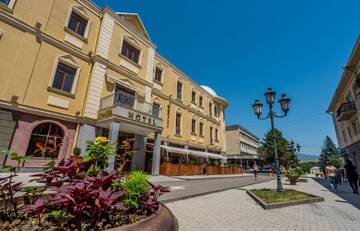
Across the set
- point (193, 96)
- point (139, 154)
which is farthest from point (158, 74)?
point (139, 154)

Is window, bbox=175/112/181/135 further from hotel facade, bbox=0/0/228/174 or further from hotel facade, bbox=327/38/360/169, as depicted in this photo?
hotel facade, bbox=327/38/360/169

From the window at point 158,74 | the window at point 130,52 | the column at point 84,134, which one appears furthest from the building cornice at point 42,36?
the window at point 158,74

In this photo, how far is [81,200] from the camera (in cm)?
181

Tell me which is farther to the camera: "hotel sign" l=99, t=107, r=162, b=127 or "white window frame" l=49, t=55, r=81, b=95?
"hotel sign" l=99, t=107, r=162, b=127

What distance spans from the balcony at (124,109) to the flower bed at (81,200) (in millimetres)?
8426

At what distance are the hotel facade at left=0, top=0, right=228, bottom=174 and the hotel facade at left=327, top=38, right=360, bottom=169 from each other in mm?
17139

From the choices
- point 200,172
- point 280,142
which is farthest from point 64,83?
point 280,142

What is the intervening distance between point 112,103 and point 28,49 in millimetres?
4885

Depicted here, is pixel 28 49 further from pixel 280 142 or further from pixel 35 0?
pixel 280 142

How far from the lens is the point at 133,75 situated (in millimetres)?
14344

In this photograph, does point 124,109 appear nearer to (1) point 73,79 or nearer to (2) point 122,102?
(2) point 122,102

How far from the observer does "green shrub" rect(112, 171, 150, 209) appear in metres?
2.42

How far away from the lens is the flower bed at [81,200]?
178 centimetres

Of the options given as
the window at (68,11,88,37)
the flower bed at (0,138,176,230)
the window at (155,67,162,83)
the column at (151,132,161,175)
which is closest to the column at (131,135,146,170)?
the column at (151,132,161,175)
